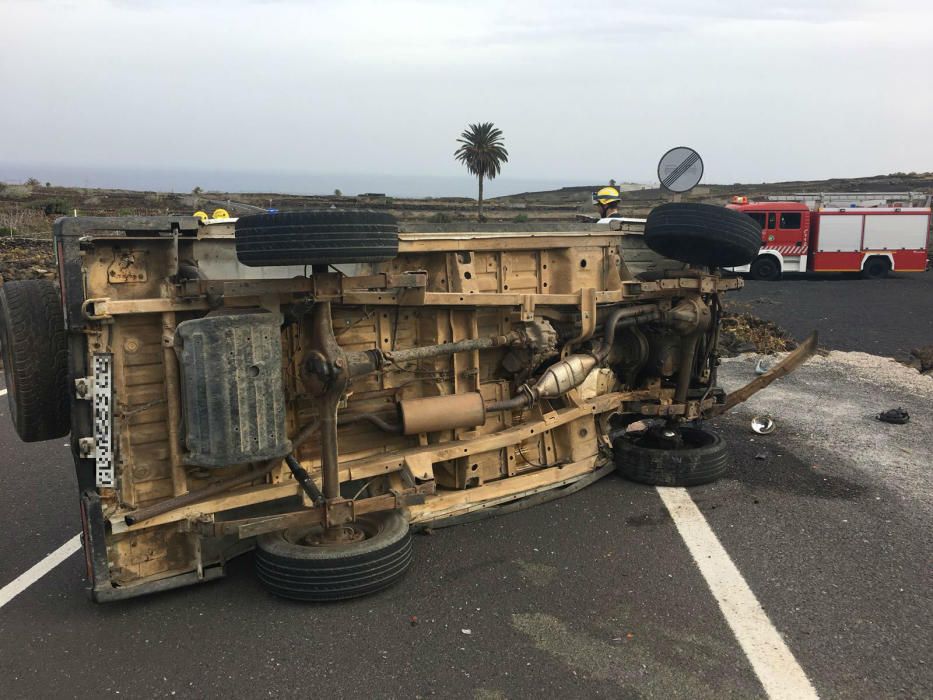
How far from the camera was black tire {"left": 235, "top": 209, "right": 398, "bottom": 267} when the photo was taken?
3506 millimetres

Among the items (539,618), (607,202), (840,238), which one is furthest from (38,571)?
(840,238)

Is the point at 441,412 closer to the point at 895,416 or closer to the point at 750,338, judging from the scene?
the point at 895,416

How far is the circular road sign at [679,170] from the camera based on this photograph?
21.8ft

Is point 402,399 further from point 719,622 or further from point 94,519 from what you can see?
point 719,622

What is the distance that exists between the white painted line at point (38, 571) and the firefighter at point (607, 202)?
5.48 m

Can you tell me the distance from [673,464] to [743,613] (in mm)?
1905

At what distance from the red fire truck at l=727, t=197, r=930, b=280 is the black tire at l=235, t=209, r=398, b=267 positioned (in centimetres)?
2296

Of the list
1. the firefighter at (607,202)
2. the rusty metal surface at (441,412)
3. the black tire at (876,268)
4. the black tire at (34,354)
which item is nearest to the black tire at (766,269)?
the black tire at (876,268)

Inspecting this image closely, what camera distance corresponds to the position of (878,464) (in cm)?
630

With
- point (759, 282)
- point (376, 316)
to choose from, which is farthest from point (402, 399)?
point (759, 282)

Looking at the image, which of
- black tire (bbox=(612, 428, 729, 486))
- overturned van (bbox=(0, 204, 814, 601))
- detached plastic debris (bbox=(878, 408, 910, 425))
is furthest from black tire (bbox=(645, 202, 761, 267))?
detached plastic debris (bbox=(878, 408, 910, 425))

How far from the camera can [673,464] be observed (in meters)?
5.79

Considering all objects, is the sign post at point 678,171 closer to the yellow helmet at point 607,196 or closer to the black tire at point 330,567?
the yellow helmet at point 607,196

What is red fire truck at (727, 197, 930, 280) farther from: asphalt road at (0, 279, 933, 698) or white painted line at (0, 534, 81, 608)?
white painted line at (0, 534, 81, 608)
